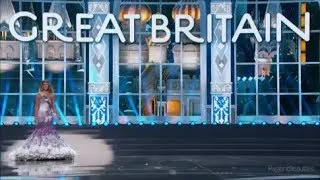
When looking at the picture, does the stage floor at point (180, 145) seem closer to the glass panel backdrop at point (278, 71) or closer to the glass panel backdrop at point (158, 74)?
the glass panel backdrop at point (158, 74)

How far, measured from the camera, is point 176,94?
1659cm

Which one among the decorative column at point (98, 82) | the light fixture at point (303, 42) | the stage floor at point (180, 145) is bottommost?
the stage floor at point (180, 145)

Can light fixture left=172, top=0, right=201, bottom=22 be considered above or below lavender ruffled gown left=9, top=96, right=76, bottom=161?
above

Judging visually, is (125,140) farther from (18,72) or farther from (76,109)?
(18,72)

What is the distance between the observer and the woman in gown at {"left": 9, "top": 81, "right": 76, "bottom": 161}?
13602mm

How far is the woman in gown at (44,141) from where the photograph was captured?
13.6 meters

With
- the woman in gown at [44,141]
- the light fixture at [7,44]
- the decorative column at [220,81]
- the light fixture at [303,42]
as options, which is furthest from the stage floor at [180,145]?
the light fixture at [303,42]

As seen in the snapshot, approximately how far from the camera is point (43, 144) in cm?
1366

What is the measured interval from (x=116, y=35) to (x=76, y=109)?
200cm

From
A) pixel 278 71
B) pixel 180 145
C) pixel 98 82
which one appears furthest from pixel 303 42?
pixel 98 82

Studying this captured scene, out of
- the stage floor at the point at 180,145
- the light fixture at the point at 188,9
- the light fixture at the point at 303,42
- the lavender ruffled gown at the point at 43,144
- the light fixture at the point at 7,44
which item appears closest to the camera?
the lavender ruffled gown at the point at 43,144

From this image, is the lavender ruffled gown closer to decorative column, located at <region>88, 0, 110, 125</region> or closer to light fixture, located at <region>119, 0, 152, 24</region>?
decorative column, located at <region>88, 0, 110, 125</region>

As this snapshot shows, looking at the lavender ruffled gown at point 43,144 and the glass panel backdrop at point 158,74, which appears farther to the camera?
the glass panel backdrop at point 158,74

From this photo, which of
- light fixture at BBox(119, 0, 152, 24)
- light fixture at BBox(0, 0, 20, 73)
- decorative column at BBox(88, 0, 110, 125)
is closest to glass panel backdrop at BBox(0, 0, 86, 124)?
light fixture at BBox(0, 0, 20, 73)
